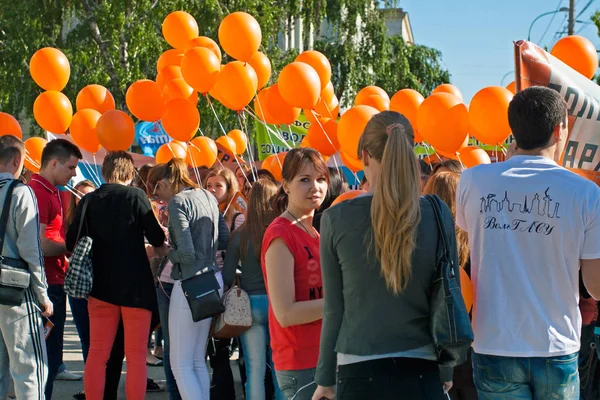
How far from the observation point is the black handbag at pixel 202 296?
484 cm

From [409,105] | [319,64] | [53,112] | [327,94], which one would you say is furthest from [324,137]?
[53,112]

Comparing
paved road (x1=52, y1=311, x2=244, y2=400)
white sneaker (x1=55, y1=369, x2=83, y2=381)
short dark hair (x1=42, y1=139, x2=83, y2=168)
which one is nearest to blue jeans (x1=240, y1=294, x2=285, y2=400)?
paved road (x1=52, y1=311, x2=244, y2=400)

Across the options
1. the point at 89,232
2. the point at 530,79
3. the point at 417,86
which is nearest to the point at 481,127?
the point at 530,79

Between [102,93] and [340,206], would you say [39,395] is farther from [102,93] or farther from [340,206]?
[102,93]

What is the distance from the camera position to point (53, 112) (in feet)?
26.5

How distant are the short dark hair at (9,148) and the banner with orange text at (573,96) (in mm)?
2972

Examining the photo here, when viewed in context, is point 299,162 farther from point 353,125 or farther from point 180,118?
point 180,118

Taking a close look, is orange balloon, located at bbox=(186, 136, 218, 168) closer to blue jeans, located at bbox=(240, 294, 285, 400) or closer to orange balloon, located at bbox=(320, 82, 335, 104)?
orange balloon, located at bbox=(320, 82, 335, 104)

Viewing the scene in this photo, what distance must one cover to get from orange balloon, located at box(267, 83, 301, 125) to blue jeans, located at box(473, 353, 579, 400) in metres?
5.55

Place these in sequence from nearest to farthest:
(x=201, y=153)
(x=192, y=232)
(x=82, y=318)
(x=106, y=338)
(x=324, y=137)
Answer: (x=192, y=232)
(x=106, y=338)
(x=82, y=318)
(x=324, y=137)
(x=201, y=153)

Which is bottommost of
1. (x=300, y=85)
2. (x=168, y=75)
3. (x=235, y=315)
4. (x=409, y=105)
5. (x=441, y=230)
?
(x=235, y=315)

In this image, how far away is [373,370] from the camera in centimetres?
253

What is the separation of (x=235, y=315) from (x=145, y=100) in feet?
13.1

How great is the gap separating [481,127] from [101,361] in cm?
336
